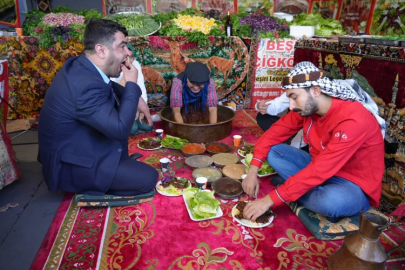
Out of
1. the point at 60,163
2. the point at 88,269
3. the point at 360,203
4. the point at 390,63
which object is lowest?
the point at 88,269

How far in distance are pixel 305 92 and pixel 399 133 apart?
106 centimetres

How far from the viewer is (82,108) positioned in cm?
201

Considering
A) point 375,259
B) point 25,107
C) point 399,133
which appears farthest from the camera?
point 25,107

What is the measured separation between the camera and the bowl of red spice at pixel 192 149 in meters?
3.33

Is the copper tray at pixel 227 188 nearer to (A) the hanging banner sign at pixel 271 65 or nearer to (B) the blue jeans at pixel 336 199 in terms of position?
(B) the blue jeans at pixel 336 199

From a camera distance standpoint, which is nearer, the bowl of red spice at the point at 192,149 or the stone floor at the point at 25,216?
the stone floor at the point at 25,216

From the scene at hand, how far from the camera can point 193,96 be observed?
402 centimetres

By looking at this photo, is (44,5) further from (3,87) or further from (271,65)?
(271,65)

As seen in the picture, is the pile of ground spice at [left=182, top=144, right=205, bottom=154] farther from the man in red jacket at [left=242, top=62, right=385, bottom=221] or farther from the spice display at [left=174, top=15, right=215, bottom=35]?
the spice display at [left=174, top=15, right=215, bottom=35]

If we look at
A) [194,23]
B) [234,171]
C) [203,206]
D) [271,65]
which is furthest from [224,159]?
[194,23]

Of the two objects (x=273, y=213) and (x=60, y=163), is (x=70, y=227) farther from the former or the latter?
(x=273, y=213)

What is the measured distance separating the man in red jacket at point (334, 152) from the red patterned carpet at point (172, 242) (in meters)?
0.24

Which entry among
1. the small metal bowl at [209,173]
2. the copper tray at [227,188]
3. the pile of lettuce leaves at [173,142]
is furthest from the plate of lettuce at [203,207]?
the pile of lettuce leaves at [173,142]

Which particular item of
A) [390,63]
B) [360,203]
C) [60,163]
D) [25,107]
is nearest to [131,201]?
[60,163]
